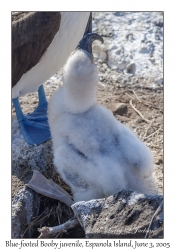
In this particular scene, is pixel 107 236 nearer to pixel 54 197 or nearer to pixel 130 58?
pixel 54 197

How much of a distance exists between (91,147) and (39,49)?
1.18m

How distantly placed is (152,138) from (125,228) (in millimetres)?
1646

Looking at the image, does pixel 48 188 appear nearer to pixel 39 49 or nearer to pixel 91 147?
pixel 91 147

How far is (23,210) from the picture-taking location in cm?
318

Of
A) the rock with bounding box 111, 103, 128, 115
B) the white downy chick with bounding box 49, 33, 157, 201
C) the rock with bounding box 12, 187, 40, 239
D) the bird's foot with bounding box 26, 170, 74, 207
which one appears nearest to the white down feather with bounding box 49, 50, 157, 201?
the white downy chick with bounding box 49, 33, 157, 201

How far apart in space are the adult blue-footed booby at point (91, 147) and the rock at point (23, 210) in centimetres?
25

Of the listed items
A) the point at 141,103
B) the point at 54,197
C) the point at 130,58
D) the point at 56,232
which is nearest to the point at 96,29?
the point at 130,58

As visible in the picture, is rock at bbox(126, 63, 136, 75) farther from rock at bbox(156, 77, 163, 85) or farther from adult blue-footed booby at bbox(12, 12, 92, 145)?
adult blue-footed booby at bbox(12, 12, 92, 145)

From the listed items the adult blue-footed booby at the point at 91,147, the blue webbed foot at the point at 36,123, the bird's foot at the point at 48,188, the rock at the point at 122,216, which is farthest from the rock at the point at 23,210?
the blue webbed foot at the point at 36,123

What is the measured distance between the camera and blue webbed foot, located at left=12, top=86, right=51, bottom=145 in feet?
12.9

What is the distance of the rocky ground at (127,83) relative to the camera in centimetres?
378

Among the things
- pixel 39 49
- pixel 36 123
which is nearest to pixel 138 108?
pixel 36 123

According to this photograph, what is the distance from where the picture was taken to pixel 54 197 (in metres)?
3.23

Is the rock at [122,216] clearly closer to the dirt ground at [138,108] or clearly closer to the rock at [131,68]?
the dirt ground at [138,108]
